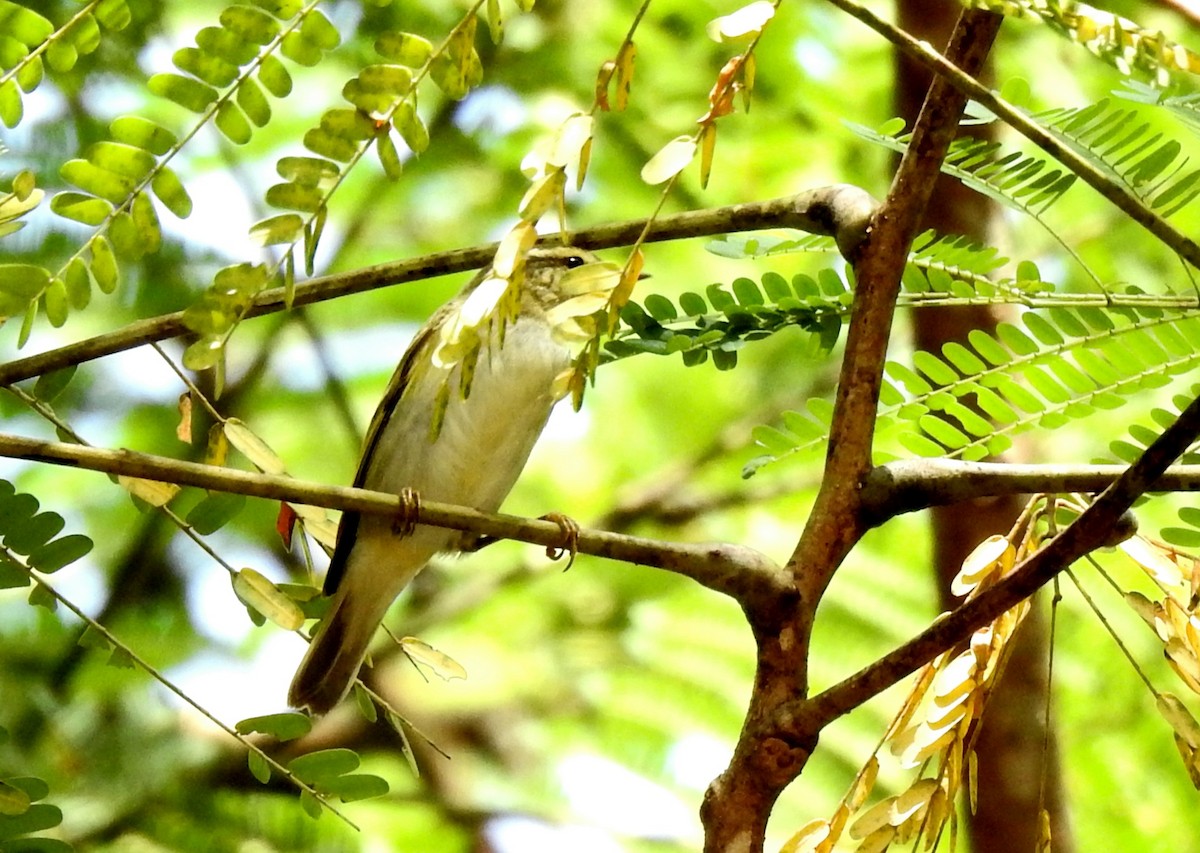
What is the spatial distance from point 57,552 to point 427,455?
1403 millimetres

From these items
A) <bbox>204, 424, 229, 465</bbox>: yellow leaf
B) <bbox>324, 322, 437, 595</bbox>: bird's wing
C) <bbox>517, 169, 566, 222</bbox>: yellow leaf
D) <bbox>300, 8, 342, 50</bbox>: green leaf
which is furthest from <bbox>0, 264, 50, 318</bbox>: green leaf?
<bbox>324, 322, 437, 595</bbox>: bird's wing

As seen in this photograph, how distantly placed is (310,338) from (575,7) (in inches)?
48.4

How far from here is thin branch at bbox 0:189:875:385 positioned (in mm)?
1401

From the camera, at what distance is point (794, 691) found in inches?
51.4

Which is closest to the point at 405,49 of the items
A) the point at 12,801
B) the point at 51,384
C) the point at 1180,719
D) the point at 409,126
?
the point at 409,126

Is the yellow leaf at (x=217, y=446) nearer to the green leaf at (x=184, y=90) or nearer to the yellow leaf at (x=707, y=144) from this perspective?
the green leaf at (x=184, y=90)

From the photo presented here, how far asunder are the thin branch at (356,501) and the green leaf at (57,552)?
6.9 inches

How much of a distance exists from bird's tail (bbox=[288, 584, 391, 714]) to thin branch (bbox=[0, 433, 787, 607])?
136cm

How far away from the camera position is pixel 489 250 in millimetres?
1469

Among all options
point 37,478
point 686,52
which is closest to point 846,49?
point 686,52

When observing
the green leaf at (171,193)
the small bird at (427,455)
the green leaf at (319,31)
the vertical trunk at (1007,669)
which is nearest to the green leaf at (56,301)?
the green leaf at (171,193)

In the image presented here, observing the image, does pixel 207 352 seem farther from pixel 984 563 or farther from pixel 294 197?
pixel 984 563

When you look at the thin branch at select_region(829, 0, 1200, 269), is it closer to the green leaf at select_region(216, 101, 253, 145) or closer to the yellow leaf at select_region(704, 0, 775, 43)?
the yellow leaf at select_region(704, 0, 775, 43)

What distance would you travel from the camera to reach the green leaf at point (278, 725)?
4.97 ft
